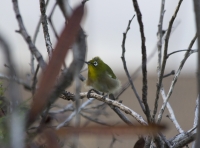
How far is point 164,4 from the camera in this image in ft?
4.83

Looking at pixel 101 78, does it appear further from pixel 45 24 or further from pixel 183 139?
pixel 45 24

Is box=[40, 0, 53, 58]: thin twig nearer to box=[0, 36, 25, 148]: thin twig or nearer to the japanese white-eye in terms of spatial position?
box=[0, 36, 25, 148]: thin twig

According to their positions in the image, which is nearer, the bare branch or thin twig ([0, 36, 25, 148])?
thin twig ([0, 36, 25, 148])

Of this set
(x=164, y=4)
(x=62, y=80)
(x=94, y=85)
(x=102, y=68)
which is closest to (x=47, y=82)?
(x=62, y=80)

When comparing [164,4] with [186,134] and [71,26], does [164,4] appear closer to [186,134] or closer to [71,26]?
[186,134]

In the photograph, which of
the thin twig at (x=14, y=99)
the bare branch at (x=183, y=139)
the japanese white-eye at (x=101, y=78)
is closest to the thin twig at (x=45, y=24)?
the bare branch at (x=183, y=139)

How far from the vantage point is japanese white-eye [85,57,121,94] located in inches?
137

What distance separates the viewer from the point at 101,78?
3.64 metres

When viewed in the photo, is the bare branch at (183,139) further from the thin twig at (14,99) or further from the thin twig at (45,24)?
the thin twig at (14,99)

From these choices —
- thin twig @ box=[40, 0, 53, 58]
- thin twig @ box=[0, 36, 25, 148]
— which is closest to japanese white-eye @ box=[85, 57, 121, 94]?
thin twig @ box=[40, 0, 53, 58]

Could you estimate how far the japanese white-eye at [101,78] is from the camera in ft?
11.4

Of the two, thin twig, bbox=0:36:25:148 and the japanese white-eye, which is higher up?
the japanese white-eye

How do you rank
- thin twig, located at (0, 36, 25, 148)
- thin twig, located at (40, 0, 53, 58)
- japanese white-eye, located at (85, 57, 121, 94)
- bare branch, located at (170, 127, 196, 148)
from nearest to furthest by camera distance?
thin twig, located at (0, 36, 25, 148) → thin twig, located at (40, 0, 53, 58) → bare branch, located at (170, 127, 196, 148) → japanese white-eye, located at (85, 57, 121, 94)

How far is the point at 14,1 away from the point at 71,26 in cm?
77
